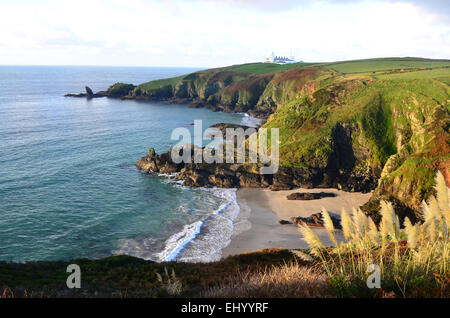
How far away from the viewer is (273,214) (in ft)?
126

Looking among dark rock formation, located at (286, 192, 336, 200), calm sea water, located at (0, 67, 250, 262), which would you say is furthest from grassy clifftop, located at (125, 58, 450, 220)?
calm sea water, located at (0, 67, 250, 262)

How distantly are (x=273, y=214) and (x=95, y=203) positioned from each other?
22.0m

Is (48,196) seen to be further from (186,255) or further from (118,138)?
(118,138)

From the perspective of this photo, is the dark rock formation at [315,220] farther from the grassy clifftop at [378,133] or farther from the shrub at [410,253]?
the shrub at [410,253]

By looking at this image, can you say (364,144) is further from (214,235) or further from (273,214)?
(214,235)

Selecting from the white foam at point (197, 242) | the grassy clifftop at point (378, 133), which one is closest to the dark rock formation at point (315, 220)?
the grassy clifftop at point (378, 133)

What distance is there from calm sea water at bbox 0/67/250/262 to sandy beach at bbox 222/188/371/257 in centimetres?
158

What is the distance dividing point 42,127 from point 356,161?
70.9m

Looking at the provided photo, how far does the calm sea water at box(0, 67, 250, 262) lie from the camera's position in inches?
1205

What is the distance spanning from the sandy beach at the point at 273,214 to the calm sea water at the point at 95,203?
1.58 m

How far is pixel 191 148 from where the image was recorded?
184ft
